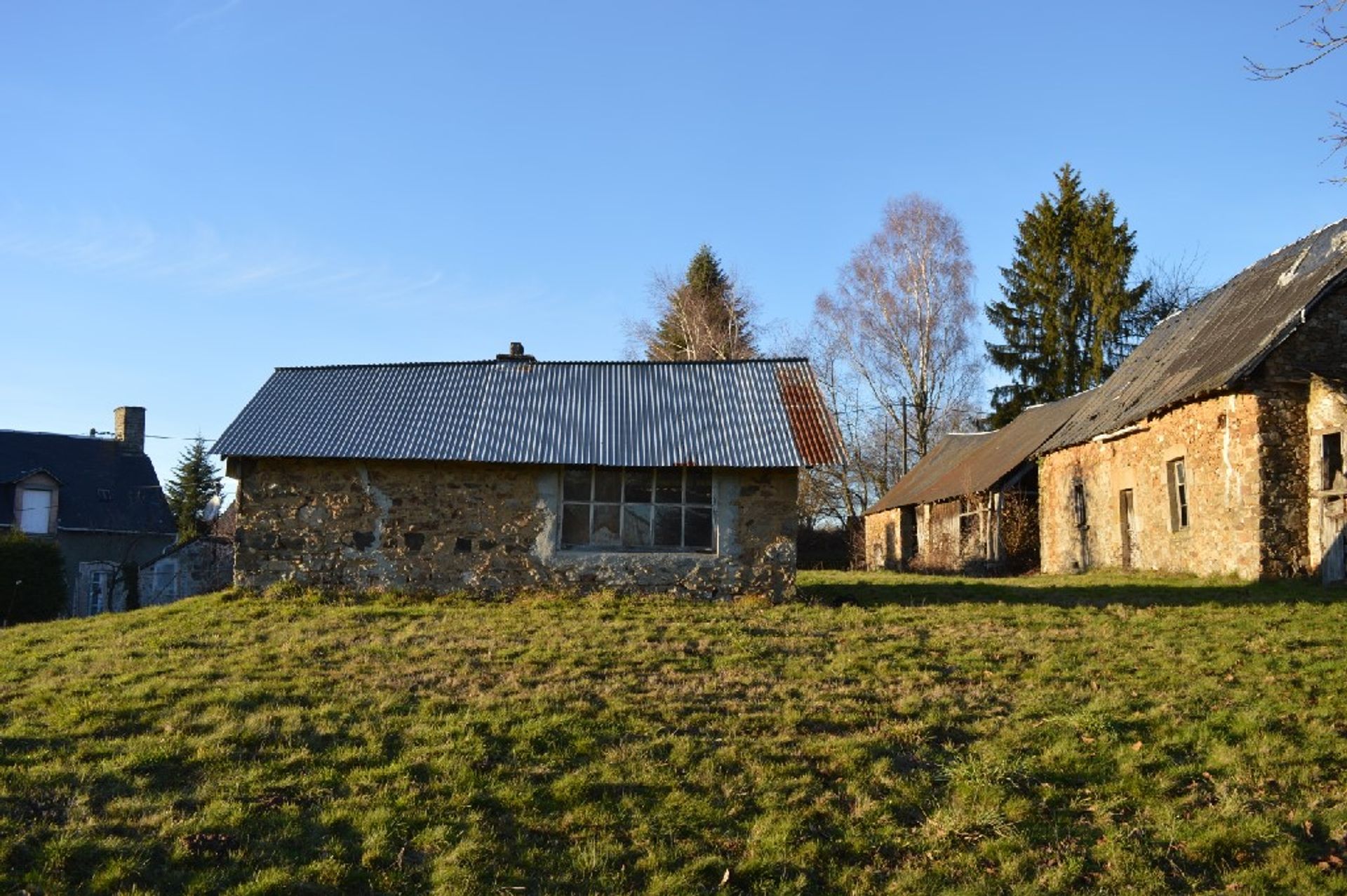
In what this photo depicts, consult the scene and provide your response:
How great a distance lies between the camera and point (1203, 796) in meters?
7.86

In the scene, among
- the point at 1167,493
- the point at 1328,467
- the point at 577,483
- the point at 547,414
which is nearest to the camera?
the point at 577,483

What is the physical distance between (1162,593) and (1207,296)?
9.38 metres

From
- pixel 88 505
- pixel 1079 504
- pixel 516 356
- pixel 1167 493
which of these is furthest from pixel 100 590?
pixel 1167 493

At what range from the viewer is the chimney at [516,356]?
64.2 ft

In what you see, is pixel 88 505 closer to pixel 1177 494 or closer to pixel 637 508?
pixel 637 508

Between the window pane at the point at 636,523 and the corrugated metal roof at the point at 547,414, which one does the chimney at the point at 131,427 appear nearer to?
the corrugated metal roof at the point at 547,414

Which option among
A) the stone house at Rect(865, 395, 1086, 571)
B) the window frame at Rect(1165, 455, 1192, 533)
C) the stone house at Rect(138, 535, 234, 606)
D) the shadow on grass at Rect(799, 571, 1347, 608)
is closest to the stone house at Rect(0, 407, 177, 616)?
the stone house at Rect(138, 535, 234, 606)

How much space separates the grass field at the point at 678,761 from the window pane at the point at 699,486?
3.48 metres

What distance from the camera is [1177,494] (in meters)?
19.4

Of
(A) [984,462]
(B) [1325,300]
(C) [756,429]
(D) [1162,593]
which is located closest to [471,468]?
(C) [756,429]

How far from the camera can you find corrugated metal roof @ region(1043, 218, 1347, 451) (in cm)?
1712

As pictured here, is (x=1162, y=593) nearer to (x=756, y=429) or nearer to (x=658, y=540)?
(x=756, y=429)

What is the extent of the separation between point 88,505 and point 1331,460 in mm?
32174

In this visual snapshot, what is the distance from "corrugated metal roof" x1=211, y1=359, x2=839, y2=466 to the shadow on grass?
2.60 metres
